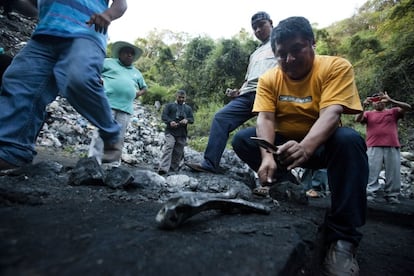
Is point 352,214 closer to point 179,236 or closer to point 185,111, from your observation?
point 179,236

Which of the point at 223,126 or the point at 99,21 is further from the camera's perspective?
the point at 223,126

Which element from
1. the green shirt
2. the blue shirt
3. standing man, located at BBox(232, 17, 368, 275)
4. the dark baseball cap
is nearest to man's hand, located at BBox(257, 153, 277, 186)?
standing man, located at BBox(232, 17, 368, 275)

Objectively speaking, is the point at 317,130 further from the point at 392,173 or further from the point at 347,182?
the point at 392,173

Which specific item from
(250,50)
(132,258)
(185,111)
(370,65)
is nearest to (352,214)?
(132,258)

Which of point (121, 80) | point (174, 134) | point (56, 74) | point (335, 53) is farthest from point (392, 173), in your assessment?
point (335, 53)

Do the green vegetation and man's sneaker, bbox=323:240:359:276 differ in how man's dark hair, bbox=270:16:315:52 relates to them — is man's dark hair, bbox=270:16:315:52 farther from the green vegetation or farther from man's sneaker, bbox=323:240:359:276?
the green vegetation

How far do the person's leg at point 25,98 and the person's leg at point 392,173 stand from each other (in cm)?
413

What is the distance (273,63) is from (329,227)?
1.58 m

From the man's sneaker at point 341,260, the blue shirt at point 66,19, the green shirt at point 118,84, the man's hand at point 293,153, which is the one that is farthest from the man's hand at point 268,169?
the green shirt at point 118,84

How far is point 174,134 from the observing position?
4.64 meters

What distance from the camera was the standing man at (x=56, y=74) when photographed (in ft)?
4.49

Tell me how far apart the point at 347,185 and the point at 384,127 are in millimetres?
3231

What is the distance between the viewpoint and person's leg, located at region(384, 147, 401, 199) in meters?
3.67

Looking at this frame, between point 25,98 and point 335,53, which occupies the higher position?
point 335,53
